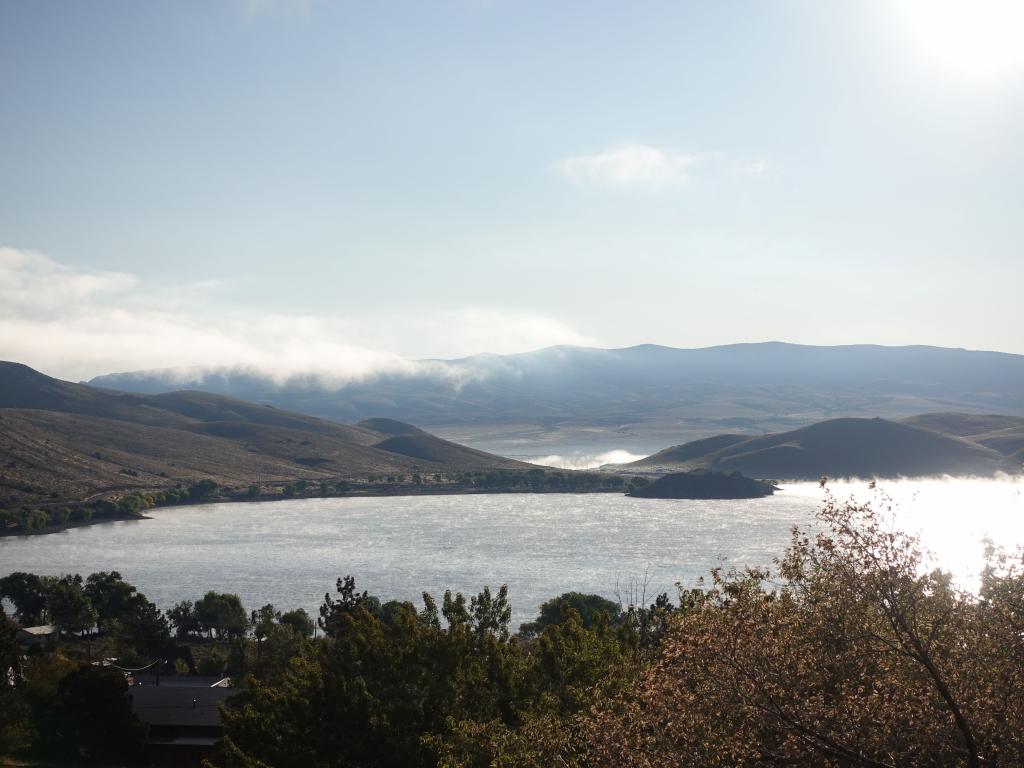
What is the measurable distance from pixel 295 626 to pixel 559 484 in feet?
423

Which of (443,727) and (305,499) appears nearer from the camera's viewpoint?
(443,727)

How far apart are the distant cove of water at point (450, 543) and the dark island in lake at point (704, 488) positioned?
6.13 meters

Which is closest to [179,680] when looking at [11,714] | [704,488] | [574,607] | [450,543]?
[11,714]

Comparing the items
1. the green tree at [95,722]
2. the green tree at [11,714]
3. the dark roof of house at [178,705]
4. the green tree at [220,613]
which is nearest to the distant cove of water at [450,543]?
the green tree at [220,613]

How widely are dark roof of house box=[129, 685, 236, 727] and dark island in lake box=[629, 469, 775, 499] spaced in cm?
13469

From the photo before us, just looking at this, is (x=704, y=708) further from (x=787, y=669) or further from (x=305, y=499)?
(x=305, y=499)

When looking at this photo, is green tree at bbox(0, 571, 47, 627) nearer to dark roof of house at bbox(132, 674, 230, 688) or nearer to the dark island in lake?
dark roof of house at bbox(132, 674, 230, 688)

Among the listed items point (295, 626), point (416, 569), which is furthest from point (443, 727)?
point (416, 569)

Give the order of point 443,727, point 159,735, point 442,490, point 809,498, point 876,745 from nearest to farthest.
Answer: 1. point 876,745
2. point 443,727
3. point 159,735
4. point 809,498
5. point 442,490

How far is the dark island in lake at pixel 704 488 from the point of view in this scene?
558ft

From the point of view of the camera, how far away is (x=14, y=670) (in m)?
41.7

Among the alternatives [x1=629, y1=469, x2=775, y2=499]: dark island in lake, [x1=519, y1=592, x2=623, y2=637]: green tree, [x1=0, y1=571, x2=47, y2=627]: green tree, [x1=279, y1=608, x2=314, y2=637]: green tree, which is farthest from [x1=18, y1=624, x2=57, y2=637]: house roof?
[x1=629, y1=469, x2=775, y2=499]: dark island in lake

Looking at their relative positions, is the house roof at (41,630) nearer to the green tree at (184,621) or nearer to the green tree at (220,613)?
the green tree at (184,621)

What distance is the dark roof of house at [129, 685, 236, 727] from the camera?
129 ft
